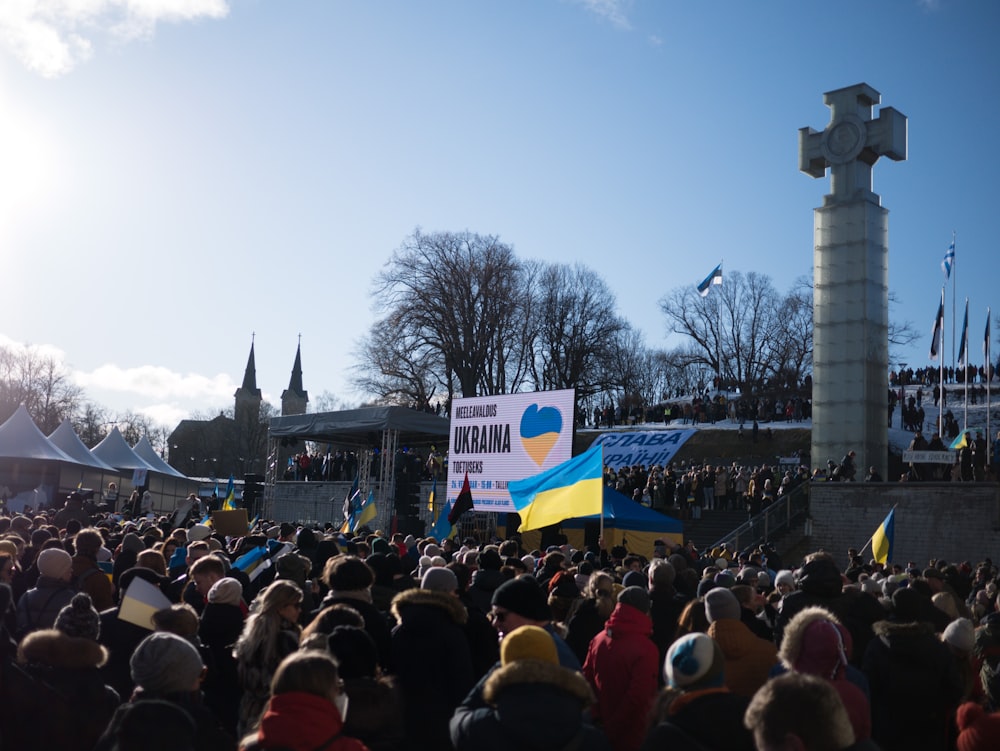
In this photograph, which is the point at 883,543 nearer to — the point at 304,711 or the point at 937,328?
the point at 304,711

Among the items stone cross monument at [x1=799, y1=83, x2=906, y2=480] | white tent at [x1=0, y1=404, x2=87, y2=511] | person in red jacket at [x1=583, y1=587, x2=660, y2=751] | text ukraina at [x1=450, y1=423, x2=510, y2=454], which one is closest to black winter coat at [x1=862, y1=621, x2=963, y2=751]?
person in red jacket at [x1=583, y1=587, x2=660, y2=751]

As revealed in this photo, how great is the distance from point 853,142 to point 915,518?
11935 mm

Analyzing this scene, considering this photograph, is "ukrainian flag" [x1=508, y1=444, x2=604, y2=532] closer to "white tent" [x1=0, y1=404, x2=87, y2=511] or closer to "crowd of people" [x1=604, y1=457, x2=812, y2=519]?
"crowd of people" [x1=604, y1=457, x2=812, y2=519]

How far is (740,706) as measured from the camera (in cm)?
361

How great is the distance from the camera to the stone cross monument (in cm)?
3030

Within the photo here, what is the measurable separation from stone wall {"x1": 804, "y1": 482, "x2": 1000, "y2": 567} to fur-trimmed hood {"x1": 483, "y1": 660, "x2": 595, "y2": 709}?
2340cm

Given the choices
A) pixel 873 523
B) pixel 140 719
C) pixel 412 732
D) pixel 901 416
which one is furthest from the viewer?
pixel 901 416

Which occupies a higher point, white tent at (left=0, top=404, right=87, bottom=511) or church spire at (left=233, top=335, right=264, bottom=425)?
church spire at (left=233, top=335, right=264, bottom=425)

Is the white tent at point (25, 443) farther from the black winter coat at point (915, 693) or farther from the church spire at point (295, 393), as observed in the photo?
the church spire at point (295, 393)

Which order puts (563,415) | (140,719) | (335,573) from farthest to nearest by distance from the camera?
(563,415)
(335,573)
(140,719)

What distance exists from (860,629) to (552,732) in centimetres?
367

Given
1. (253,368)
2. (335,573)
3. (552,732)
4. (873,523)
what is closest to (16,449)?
(873,523)

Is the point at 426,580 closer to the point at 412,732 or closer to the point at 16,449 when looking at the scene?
the point at 412,732

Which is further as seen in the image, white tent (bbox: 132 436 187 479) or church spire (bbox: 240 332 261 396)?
church spire (bbox: 240 332 261 396)
